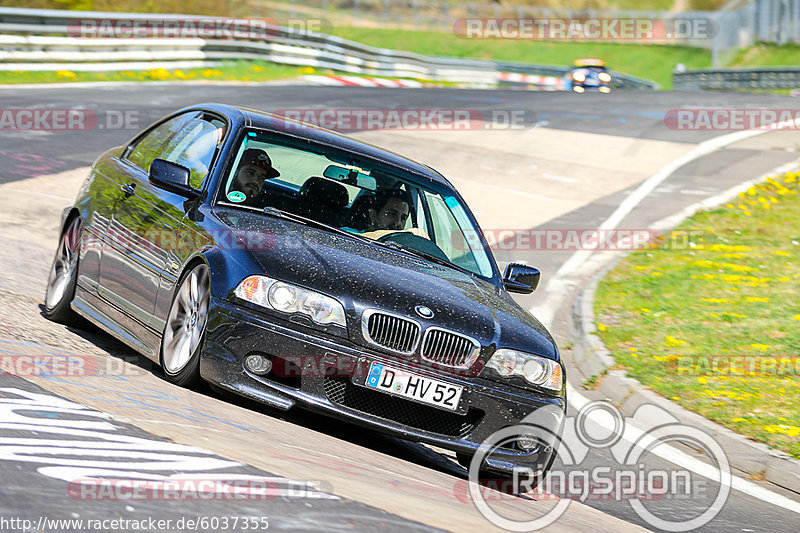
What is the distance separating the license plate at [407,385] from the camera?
561 centimetres

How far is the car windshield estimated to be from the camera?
22.2 ft

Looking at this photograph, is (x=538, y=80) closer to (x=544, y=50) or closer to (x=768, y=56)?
(x=768, y=56)

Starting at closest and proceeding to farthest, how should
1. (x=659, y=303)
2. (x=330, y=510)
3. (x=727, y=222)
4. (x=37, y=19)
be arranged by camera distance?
(x=330, y=510) → (x=659, y=303) → (x=727, y=222) → (x=37, y=19)

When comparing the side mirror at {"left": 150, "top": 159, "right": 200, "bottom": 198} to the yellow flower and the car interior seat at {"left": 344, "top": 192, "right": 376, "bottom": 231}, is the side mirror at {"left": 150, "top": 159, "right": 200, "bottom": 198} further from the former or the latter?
the yellow flower

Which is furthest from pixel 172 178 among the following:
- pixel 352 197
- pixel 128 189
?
pixel 352 197

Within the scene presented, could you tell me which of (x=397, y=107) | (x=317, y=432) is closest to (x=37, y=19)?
(x=397, y=107)

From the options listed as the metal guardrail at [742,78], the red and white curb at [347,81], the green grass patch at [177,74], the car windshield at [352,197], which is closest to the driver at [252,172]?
the car windshield at [352,197]

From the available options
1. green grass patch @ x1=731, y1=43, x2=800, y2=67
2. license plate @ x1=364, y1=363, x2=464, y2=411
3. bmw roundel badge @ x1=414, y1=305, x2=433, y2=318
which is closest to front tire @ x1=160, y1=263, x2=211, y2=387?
license plate @ x1=364, y1=363, x2=464, y2=411

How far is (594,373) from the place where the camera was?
29.8 feet

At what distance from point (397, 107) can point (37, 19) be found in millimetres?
7561

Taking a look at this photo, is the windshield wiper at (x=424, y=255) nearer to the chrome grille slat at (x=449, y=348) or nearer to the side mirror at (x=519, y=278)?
the side mirror at (x=519, y=278)

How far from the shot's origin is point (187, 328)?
602 cm

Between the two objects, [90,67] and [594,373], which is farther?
[90,67]

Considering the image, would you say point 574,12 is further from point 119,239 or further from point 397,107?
point 119,239
